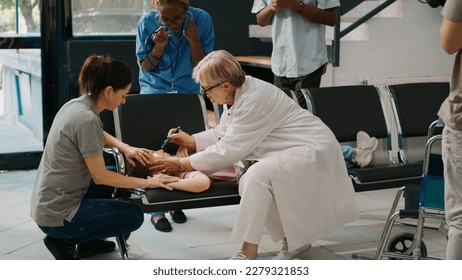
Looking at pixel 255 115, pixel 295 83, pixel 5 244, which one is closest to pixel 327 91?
pixel 295 83

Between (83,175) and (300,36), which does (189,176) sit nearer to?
(83,175)

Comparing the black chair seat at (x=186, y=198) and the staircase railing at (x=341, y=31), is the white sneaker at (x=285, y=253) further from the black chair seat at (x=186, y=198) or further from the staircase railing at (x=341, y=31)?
the staircase railing at (x=341, y=31)

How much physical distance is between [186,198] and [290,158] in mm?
565

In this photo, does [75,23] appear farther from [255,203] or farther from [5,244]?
[255,203]

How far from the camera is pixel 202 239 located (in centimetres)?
487

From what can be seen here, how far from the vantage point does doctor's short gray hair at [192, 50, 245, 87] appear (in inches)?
165

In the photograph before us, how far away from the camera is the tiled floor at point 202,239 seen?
457cm

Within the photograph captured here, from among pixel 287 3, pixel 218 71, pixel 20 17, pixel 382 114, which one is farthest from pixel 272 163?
pixel 20 17

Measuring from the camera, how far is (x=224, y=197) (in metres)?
4.20

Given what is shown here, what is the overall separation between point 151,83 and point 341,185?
145 cm

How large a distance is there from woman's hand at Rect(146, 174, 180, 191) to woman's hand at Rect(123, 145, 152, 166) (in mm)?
193

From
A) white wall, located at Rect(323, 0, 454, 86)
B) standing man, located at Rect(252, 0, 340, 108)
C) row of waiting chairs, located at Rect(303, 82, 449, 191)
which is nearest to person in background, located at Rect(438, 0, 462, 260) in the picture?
row of waiting chairs, located at Rect(303, 82, 449, 191)

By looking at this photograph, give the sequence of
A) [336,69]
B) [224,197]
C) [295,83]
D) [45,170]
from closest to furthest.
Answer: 1. [45,170]
2. [224,197]
3. [295,83]
4. [336,69]
